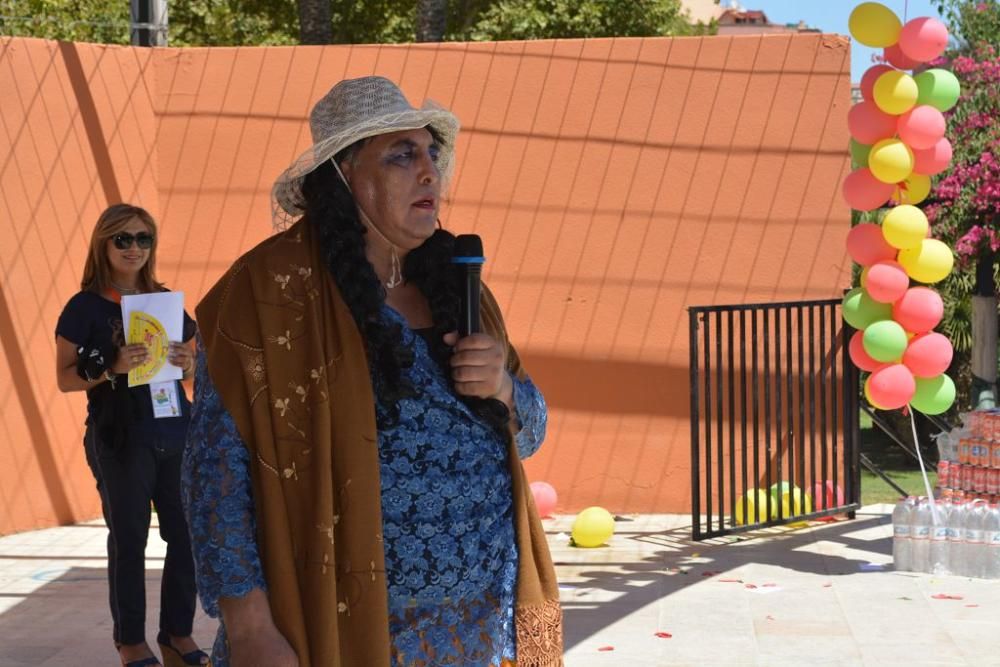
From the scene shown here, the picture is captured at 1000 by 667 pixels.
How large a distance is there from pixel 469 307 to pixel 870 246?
4.51 m

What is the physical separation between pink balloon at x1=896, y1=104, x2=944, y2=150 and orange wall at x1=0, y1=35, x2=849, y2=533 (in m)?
1.58

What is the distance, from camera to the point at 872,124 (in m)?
6.42

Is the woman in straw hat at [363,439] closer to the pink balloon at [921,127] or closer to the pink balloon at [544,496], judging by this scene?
the pink balloon at [921,127]

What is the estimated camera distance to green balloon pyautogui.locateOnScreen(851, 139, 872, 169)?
21.5 feet

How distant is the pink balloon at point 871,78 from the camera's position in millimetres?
6413

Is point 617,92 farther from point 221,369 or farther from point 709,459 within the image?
point 221,369

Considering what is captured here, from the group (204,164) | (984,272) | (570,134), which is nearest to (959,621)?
(984,272)

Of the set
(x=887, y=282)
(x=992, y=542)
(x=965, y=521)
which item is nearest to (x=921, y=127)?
(x=887, y=282)

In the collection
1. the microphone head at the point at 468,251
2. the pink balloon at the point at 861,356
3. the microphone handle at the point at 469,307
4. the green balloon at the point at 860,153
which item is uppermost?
the green balloon at the point at 860,153

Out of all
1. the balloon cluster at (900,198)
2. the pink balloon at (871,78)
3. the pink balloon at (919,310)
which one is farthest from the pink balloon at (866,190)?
the pink balloon at (919,310)

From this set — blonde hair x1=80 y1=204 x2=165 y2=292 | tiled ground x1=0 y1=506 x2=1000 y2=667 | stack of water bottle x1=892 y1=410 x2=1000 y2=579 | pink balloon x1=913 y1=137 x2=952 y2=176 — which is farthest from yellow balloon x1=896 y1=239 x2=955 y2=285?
blonde hair x1=80 y1=204 x2=165 y2=292

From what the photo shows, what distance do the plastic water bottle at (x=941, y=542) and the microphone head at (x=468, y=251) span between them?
474cm

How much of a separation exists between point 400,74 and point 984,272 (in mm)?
3619

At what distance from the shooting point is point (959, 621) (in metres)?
5.82
